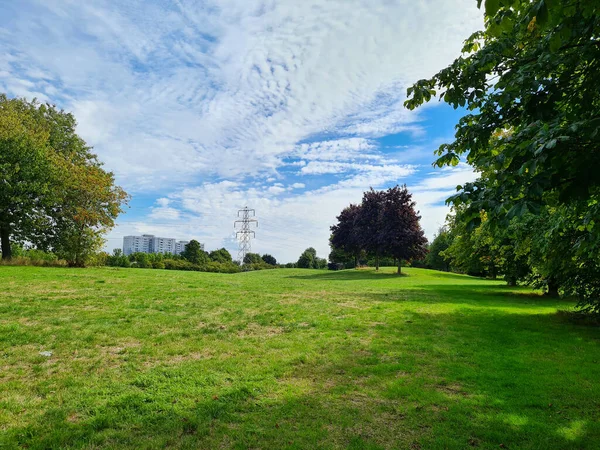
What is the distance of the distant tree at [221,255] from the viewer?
6963 cm

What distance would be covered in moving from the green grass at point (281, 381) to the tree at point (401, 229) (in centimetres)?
2998

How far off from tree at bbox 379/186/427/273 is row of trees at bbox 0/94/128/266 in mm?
28121

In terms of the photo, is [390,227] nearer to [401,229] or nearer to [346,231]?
[401,229]

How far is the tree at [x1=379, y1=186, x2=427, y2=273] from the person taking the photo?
3975cm

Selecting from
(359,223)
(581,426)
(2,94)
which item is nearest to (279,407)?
(581,426)

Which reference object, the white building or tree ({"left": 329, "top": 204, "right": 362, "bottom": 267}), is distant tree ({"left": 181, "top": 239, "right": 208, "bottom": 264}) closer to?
tree ({"left": 329, "top": 204, "right": 362, "bottom": 267})

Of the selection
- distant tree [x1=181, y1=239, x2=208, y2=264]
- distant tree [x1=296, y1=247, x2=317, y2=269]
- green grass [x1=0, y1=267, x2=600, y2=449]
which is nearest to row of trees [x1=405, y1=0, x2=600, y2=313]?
green grass [x1=0, y1=267, x2=600, y2=449]

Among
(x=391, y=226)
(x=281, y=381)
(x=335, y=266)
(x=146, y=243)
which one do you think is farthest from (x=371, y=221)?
(x=146, y=243)

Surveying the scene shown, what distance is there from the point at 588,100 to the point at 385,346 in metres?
5.49

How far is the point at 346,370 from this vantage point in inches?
229

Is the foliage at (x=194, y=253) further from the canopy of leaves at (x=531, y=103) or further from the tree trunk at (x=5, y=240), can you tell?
the canopy of leaves at (x=531, y=103)

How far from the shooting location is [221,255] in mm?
72188

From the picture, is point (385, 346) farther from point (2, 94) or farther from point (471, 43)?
point (2, 94)

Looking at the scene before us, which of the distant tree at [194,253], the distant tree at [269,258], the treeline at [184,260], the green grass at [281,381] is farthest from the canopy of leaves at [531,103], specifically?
the distant tree at [269,258]
